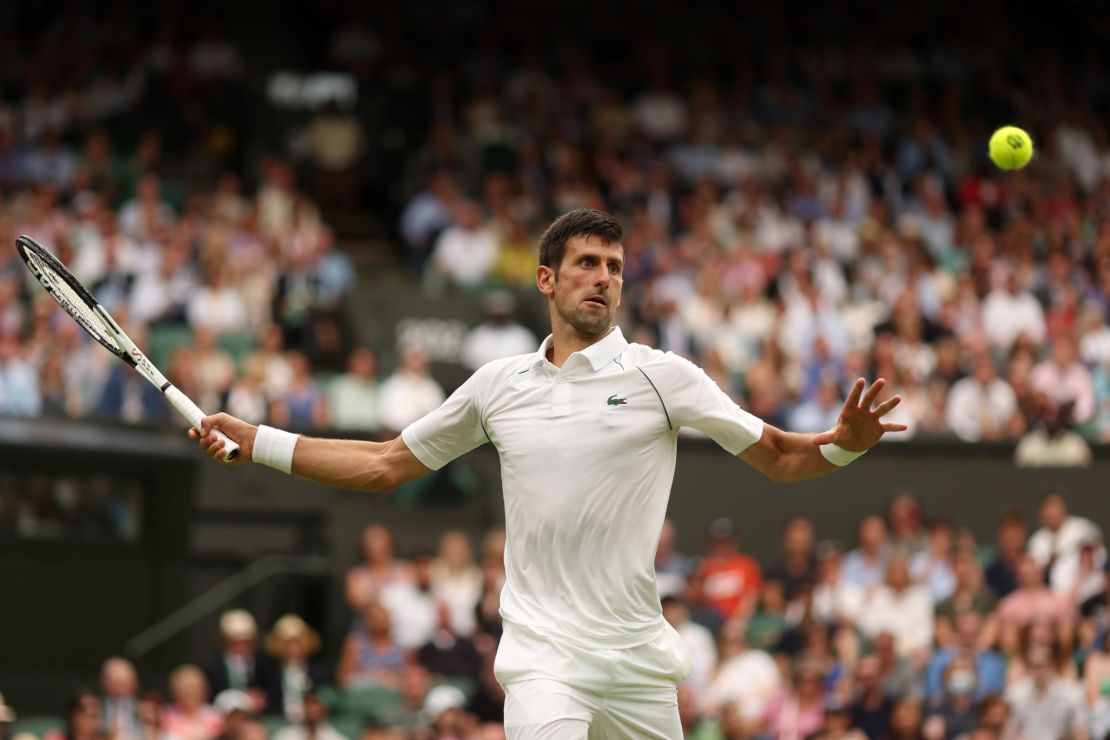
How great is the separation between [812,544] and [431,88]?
31.3 ft

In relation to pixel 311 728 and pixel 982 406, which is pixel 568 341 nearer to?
pixel 311 728

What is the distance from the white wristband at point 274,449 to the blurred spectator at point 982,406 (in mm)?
10679

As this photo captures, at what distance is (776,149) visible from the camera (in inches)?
868

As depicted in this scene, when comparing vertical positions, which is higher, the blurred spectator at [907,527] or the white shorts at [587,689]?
the blurred spectator at [907,527]

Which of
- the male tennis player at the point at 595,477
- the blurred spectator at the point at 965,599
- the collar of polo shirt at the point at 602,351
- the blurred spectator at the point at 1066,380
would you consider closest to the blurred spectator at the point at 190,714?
the blurred spectator at the point at 965,599

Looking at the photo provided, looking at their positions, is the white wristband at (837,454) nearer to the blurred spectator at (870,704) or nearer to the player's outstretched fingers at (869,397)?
the player's outstretched fingers at (869,397)

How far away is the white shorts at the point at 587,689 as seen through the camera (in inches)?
250

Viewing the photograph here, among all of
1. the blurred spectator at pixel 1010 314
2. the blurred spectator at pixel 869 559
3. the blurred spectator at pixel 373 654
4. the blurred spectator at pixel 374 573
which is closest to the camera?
the blurred spectator at pixel 373 654

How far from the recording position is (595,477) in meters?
6.52

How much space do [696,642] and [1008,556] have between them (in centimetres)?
265

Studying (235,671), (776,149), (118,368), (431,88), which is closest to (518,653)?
(235,671)

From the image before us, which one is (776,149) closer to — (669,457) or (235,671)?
(235,671)

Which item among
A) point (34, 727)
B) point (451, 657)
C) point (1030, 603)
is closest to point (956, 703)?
point (1030, 603)

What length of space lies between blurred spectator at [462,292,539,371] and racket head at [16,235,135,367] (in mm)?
10107
